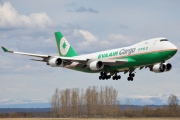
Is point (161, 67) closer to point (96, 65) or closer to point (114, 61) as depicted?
point (114, 61)

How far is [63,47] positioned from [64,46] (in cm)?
30

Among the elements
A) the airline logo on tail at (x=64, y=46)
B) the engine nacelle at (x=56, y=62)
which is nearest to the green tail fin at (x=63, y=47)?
the airline logo on tail at (x=64, y=46)

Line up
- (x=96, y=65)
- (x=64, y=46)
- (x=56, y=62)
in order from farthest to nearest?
(x=64, y=46)
(x=56, y=62)
(x=96, y=65)

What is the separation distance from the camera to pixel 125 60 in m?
77.8

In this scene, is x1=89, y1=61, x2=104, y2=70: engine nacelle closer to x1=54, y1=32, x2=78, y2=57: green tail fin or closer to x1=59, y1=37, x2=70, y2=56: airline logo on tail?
x1=54, y1=32, x2=78, y2=57: green tail fin

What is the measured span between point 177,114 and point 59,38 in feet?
357

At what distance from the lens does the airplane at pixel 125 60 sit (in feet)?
245

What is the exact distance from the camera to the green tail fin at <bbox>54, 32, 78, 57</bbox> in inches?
3813

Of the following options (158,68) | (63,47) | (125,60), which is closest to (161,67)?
(158,68)

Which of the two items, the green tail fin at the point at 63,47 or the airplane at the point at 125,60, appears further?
the green tail fin at the point at 63,47

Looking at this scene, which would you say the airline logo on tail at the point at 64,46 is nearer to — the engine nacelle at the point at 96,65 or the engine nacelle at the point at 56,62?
the engine nacelle at the point at 56,62

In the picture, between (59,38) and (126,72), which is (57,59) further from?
(59,38)

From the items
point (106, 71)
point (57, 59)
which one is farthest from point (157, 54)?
point (57, 59)

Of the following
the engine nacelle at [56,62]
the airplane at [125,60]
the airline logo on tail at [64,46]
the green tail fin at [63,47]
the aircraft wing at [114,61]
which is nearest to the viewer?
the airplane at [125,60]
